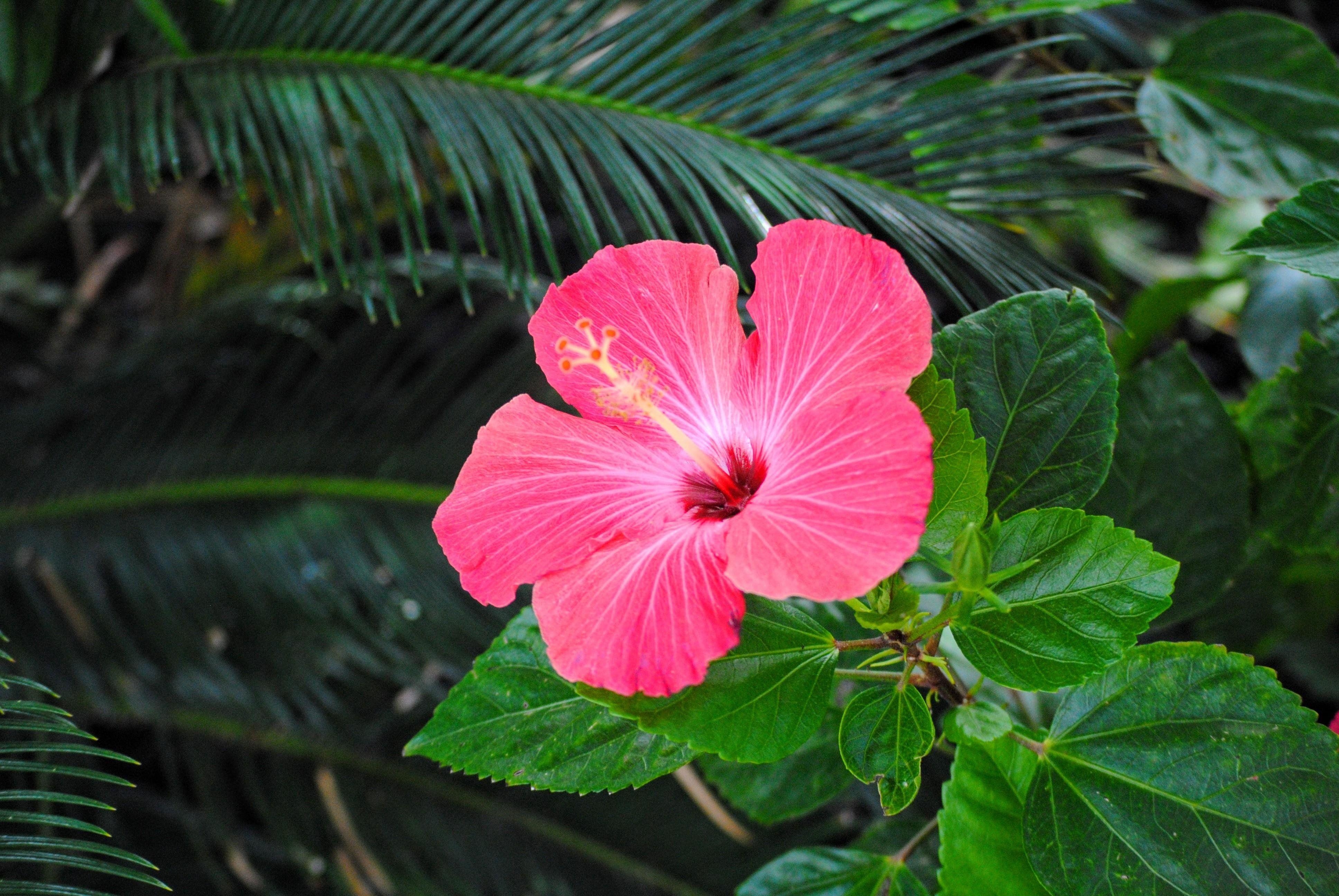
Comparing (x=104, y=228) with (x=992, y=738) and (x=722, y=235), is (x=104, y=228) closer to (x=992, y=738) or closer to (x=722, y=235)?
(x=722, y=235)

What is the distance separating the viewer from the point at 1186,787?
518mm

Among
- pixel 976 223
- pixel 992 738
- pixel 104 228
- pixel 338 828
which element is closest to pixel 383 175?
pixel 104 228

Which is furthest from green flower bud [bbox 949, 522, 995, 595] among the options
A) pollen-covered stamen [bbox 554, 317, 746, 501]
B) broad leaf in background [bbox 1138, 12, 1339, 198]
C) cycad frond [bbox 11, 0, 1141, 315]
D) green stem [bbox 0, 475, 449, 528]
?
green stem [bbox 0, 475, 449, 528]

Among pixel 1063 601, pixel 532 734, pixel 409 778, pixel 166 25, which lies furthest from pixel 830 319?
pixel 409 778

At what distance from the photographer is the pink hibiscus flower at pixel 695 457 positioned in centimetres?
45

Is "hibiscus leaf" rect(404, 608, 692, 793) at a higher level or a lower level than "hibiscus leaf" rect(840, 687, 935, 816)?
higher

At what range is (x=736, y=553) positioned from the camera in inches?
18.6

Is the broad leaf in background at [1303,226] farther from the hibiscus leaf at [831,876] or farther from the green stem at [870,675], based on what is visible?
the hibiscus leaf at [831,876]

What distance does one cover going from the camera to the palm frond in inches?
45.4

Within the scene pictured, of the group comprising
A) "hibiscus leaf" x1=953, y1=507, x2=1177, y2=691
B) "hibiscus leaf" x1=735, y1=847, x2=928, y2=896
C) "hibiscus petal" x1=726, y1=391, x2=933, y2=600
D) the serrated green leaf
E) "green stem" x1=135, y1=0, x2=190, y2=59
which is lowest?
"hibiscus leaf" x1=735, y1=847, x2=928, y2=896

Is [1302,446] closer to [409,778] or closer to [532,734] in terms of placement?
[532,734]

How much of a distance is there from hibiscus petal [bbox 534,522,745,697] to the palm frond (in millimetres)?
655

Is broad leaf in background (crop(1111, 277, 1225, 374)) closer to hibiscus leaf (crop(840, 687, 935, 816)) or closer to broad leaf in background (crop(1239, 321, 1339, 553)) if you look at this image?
broad leaf in background (crop(1239, 321, 1339, 553))

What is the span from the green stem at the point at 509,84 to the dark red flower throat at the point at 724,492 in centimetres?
33
